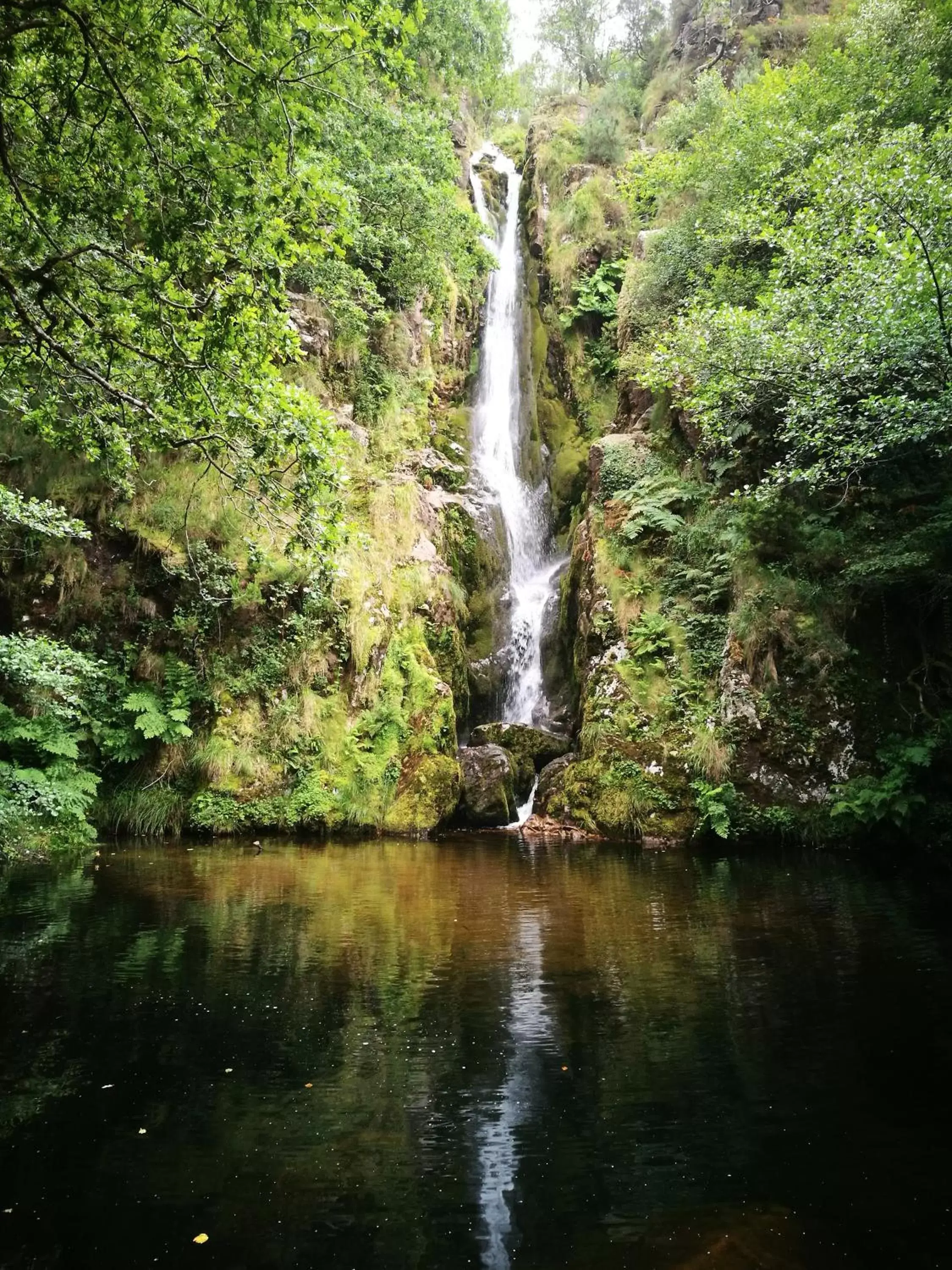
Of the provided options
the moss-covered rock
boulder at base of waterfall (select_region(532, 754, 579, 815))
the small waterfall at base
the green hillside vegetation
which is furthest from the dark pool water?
the small waterfall at base

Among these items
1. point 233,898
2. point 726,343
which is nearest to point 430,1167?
point 233,898

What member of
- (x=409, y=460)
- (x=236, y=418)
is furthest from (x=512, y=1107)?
(x=409, y=460)

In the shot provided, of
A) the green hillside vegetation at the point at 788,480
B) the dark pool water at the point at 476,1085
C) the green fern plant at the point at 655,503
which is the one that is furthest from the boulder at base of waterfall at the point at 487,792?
the dark pool water at the point at 476,1085

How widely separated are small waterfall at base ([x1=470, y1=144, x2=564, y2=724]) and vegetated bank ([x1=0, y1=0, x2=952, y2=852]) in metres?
0.71

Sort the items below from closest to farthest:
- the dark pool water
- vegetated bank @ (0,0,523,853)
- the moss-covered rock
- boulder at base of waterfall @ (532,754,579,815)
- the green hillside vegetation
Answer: the dark pool water
vegetated bank @ (0,0,523,853)
the green hillside vegetation
the moss-covered rock
boulder at base of waterfall @ (532,754,579,815)

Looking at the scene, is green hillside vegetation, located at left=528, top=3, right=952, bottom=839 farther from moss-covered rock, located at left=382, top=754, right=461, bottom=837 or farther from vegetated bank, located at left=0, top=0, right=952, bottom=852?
moss-covered rock, located at left=382, top=754, right=461, bottom=837

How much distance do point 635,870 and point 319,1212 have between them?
7.32m

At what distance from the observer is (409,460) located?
18.3m

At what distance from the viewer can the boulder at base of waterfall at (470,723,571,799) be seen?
14508 mm

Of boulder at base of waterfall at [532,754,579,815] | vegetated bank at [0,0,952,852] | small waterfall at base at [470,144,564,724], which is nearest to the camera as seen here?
vegetated bank at [0,0,952,852]

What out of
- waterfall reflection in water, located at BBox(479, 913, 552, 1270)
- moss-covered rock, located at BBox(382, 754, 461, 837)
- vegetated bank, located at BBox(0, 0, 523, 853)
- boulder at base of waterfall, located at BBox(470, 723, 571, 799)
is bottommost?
waterfall reflection in water, located at BBox(479, 913, 552, 1270)

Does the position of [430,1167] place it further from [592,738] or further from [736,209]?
[736,209]

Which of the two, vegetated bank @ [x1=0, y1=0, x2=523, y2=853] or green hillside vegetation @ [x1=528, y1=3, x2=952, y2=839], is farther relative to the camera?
green hillside vegetation @ [x1=528, y1=3, x2=952, y2=839]

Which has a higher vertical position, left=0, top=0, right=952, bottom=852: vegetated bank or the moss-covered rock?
left=0, top=0, right=952, bottom=852: vegetated bank
